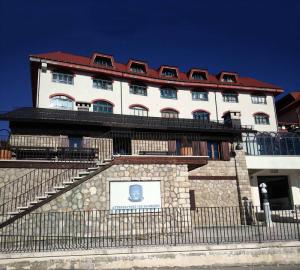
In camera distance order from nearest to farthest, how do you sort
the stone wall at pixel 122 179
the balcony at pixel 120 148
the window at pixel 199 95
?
1. the stone wall at pixel 122 179
2. the balcony at pixel 120 148
3. the window at pixel 199 95

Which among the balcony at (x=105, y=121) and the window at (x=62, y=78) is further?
the window at (x=62, y=78)

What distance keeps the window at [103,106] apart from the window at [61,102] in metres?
2.15

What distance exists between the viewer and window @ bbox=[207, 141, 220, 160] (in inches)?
782

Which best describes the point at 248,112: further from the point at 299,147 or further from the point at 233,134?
the point at 233,134

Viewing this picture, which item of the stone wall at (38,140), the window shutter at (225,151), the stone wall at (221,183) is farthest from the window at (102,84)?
the stone wall at (221,183)

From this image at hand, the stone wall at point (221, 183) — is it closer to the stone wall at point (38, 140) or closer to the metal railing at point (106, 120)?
the metal railing at point (106, 120)

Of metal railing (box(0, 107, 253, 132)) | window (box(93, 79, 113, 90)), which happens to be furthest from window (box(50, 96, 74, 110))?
metal railing (box(0, 107, 253, 132))

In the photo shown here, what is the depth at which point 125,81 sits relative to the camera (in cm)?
3056

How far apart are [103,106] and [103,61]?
4.81m

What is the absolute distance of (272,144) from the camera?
22.7m

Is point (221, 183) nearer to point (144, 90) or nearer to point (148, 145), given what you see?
point (148, 145)

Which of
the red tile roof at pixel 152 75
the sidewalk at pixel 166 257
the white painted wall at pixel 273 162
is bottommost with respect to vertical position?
the sidewalk at pixel 166 257

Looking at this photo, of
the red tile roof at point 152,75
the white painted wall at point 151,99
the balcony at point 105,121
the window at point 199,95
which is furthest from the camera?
the window at point 199,95

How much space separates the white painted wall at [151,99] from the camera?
26.9 metres
